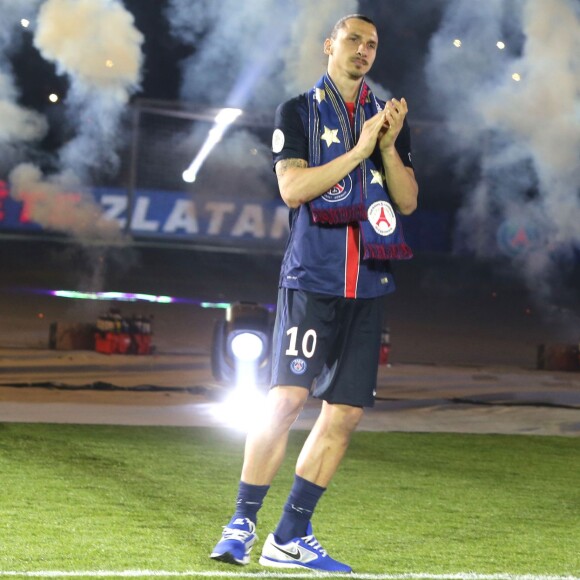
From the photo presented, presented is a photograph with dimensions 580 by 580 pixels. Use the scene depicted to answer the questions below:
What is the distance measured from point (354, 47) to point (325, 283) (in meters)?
0.78

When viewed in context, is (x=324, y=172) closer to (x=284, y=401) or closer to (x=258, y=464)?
(x=284, y=401)

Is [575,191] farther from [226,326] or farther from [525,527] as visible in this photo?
[525,527]

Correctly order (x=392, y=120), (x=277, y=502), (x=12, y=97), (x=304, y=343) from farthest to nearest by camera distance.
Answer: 1. (x=12, y=97)
2. (x=277, y=502)
3. (x=304, y=343)
4. (x=392, y=120)

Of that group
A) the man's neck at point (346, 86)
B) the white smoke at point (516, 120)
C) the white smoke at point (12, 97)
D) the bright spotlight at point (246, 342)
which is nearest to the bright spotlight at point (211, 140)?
the white smoke at point (12, 97)

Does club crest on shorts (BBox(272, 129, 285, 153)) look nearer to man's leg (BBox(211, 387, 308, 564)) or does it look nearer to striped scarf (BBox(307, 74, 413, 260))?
striped scarf (BBox(307, 74, 413, 260))

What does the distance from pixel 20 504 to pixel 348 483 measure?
5.39 ft

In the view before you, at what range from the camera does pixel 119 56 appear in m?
22.8

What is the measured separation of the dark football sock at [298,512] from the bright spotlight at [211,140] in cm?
1940

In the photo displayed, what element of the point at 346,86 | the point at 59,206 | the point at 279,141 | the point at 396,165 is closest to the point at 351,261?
the point at 396,165

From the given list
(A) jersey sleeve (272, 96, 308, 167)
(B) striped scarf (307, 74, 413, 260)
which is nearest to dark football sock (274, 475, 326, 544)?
(B) striped scarf (307, 74, 413, 260)

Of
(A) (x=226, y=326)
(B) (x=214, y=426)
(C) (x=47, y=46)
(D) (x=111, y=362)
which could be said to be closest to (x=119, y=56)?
(C) (x=47, y=46)

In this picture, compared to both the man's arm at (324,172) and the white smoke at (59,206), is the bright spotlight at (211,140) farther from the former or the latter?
the man's arm at (324,172)

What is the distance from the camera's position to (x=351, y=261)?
3854mm

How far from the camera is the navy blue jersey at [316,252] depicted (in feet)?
12.6
